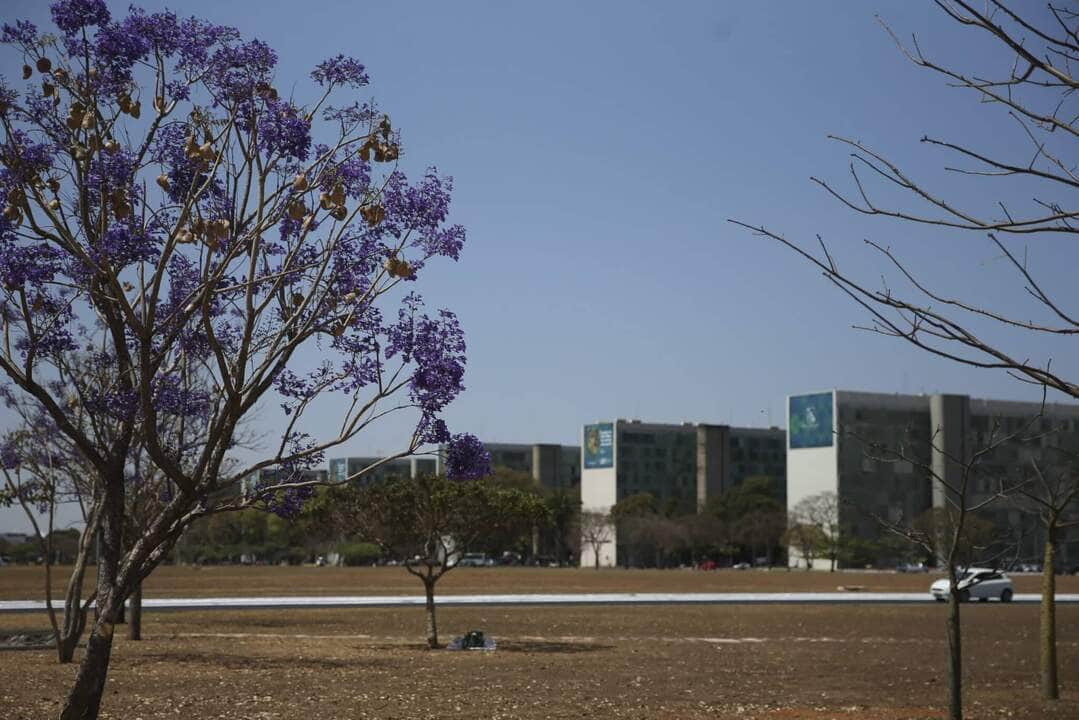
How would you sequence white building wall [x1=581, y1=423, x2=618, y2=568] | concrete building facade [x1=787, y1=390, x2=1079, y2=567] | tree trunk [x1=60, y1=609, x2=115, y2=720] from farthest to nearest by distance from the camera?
white building wall [x1=581, y1=423, x2=618, y2=568] < concrete building facade [x1=787, y1=390, x2=1079, y2=567] < tree trunk [x1=60, y1=609, x2=115, y2=720]

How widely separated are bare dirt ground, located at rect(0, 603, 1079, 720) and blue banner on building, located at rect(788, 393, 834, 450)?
372 ft

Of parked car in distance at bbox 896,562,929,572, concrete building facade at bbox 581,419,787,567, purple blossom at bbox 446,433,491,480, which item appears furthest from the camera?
concrete building facade at bbox 581,419,787,567

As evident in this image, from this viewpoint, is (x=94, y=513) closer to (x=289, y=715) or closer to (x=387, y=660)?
(x=387, y=660)

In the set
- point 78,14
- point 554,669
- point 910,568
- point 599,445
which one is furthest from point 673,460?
point 78,14

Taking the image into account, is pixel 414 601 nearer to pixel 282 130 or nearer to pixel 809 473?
pixel 282 130

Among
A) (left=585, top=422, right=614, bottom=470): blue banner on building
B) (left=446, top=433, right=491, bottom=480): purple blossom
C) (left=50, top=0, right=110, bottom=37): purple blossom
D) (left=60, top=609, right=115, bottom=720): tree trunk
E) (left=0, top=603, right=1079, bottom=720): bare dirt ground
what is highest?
(left=585, top=422, right=614, bottom=470): blue banner on building

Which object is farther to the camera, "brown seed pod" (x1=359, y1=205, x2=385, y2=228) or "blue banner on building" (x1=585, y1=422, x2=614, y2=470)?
"blue banner on building" (x1=585, y1=422, x2=614, y2=470)

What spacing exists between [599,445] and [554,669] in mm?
167923

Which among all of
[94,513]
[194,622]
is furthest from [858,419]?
[94,513]

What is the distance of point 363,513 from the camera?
1173 inches

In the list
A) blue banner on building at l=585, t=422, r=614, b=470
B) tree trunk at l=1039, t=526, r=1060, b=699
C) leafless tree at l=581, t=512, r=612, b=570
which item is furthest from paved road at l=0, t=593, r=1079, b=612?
blue banner on building at l=585, t=422, r=614, b=470

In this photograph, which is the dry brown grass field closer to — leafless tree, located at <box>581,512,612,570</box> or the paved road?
the paved road

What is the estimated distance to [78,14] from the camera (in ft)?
42.0

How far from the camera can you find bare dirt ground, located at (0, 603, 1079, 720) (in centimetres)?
1781
